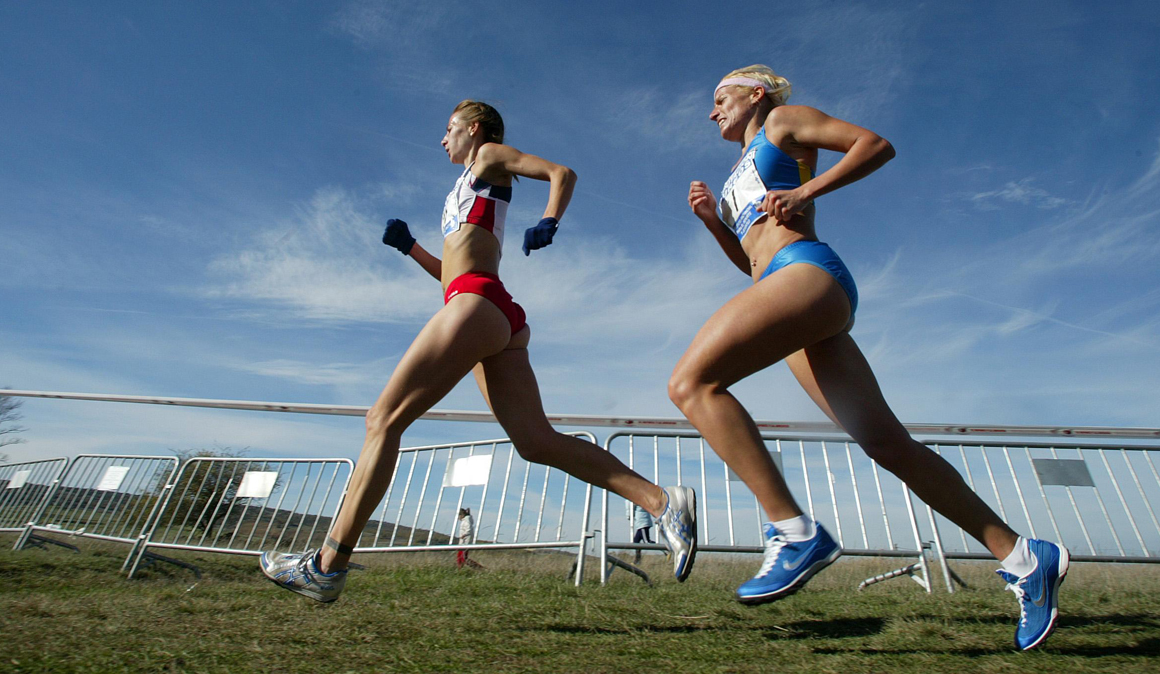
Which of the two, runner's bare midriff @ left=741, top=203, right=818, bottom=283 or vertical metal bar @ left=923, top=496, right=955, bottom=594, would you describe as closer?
runner's bare midriff @ left=741, top=203, right=818, bottom=283

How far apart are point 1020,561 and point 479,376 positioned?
2.21 meters

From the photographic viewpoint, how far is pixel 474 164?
9.98 ft

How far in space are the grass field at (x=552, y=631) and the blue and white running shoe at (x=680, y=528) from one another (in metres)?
0.31

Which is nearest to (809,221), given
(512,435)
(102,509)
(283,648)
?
(512,435)

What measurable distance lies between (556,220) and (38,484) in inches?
437

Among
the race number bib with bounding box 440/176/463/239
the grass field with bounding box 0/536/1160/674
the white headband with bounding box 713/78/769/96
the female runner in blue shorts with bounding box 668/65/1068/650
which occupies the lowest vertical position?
the grass field with bounding box 0/536/1160/674

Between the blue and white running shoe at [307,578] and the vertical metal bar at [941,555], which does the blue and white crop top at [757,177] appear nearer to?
the blue and white running shoe at [307,578]

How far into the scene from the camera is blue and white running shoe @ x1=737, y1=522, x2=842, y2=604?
193cm

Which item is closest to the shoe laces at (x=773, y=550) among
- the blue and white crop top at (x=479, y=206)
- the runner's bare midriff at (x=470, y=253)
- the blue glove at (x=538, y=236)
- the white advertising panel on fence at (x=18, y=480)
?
the blue glove at (x=538, y=236)

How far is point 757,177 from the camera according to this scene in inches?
96.0

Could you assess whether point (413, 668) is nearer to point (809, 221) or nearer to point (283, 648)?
point (283, 648)

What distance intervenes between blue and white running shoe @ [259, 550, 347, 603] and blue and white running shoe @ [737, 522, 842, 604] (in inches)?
59.0

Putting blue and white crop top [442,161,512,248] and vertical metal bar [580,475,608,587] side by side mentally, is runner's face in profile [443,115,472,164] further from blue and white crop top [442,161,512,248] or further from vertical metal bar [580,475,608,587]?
vertical metal bar [580,475,608,587]

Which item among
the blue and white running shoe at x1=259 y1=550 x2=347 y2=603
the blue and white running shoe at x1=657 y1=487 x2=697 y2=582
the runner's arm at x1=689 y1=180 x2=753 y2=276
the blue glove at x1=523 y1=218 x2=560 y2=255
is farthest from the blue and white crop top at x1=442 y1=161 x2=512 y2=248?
the blue and white running shoe at x1=259 y1=550 x2=347 y2=603
